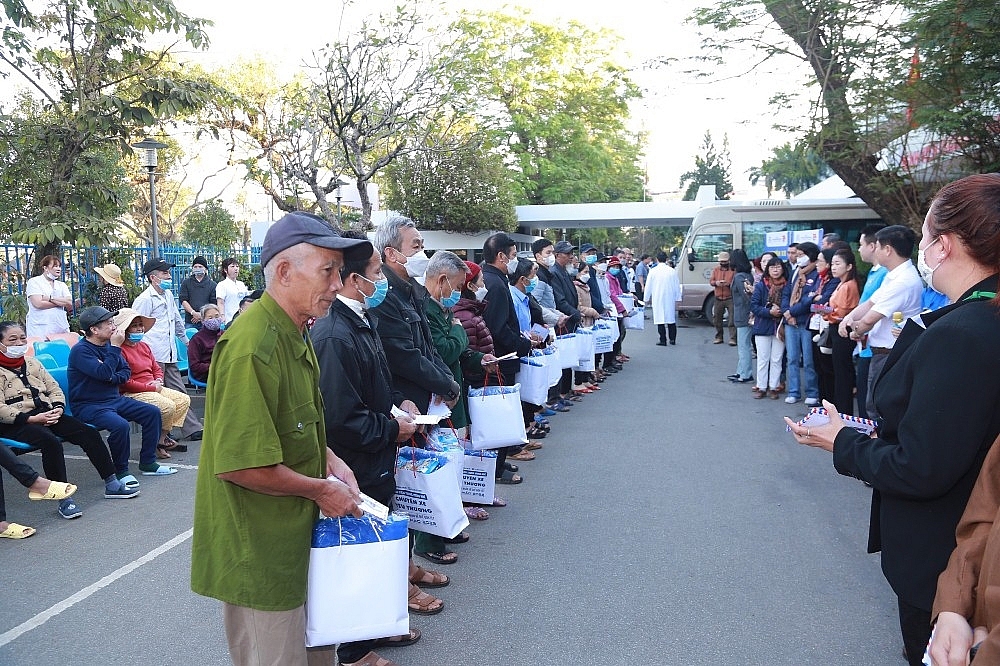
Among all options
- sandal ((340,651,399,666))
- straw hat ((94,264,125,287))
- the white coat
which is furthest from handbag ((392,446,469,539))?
the white coat

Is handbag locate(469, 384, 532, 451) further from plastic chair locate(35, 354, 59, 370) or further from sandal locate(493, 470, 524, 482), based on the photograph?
plastic chair locate(35, 354, 59, 370)

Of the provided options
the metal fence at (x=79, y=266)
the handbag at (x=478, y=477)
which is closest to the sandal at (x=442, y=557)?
the handbag at (x=478, y=477)

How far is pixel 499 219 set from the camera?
2584 cm

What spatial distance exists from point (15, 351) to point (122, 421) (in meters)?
0.97

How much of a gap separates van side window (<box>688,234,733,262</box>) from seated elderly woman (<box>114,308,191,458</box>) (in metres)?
14.3

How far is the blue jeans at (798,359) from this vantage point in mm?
9602

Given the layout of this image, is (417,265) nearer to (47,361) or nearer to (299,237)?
(299,237)

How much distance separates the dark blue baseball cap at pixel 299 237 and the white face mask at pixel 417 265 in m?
2.22

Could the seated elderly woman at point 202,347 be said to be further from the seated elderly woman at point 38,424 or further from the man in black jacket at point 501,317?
the man in black jacket at point 501,317

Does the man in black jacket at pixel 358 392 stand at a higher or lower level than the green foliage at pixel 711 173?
lower

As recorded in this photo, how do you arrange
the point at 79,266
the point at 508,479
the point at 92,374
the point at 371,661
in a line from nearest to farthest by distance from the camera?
the point at 371,661
the point at 92,374
the point at 508,479
the point at 79,266

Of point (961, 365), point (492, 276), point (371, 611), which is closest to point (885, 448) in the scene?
point (961, 365)

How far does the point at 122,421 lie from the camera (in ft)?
21.1

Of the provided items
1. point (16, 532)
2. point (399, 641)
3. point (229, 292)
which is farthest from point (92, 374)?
point (229, 292)
